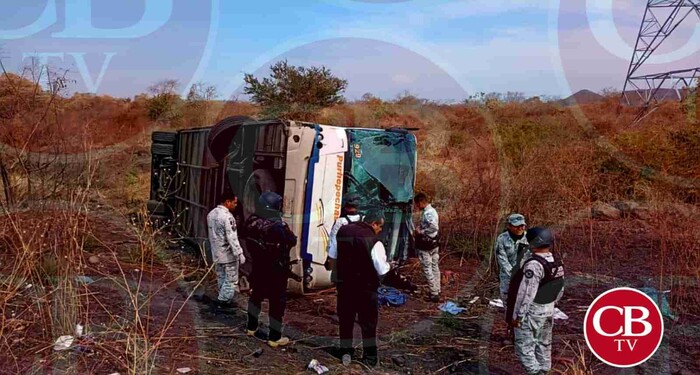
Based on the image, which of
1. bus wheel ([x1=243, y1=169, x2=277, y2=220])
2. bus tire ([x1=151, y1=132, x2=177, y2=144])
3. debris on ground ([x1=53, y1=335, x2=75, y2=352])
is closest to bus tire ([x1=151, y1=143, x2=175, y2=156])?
bus tire ([x1=151, y1=132, x2=177, y2=144])

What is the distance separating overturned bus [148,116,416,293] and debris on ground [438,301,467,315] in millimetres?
1035

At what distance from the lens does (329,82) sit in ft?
84.1

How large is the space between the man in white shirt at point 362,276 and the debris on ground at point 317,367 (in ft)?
0.79

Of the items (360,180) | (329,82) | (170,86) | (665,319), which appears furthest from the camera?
(170,86)

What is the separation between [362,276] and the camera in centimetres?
521

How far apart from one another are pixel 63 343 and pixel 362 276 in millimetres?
2387

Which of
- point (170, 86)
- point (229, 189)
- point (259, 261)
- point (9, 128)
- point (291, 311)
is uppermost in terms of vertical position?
point (170, 86)

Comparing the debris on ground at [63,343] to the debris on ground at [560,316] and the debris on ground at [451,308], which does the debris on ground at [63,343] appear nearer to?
the debris on ground at [451,308]

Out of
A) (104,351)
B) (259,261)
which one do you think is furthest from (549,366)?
(104,351)

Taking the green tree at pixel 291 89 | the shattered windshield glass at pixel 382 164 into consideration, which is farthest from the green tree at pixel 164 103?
the shattered windshield glass at pixel 382 164

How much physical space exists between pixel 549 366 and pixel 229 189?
13.5ft

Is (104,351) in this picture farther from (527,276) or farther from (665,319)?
(665,319)

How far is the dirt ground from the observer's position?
15.3 feet

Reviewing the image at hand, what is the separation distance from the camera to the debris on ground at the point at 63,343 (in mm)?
4688
